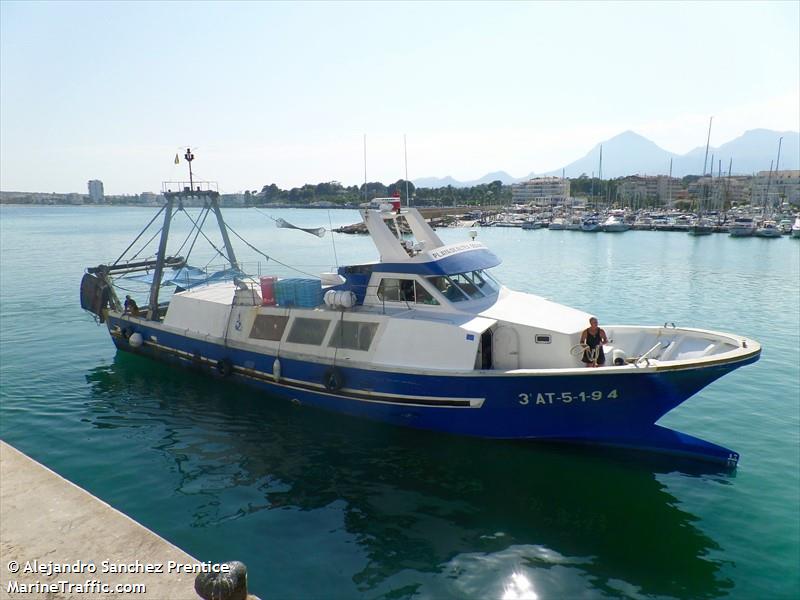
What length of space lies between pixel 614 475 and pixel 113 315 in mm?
17851

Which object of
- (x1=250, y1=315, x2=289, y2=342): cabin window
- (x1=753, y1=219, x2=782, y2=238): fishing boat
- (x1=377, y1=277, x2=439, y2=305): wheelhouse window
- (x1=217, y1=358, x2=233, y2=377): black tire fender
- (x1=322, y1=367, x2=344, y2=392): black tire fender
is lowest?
(x1=217, y1=358, x2=233, y2=377): black tire fender

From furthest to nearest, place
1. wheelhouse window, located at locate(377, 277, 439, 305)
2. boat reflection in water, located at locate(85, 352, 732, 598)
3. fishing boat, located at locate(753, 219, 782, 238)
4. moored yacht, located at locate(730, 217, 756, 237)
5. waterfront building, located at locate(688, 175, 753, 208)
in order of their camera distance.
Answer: waterfront building, located at locate(688, 175, 753, 208), moored yacht, located at locate(730, 217, 756, 237), fishing boat, located at locate(753, 219, 782, 238), wheelhouse window, located at locate(377, 277, 439, 305), boat reflection in water, located at locate(85, 352, 732, 598)

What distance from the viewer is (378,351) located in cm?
1334

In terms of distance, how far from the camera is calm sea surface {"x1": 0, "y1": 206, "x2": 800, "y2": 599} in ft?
29.0

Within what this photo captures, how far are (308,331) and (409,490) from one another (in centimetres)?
541

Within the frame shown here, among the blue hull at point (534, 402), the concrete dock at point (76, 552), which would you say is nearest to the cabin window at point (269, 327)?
the blue hull at point (534, 402)

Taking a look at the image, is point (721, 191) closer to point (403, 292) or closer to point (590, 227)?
point (590, 227)

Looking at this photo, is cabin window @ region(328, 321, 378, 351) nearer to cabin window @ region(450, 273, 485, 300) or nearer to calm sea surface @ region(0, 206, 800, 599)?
calm sea surface @ region(0, 206, 800, 599)

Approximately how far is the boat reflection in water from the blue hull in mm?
439

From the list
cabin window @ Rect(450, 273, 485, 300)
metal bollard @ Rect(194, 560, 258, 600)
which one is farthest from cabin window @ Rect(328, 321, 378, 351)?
metal bollard @ Rect(194, 560, 258, 600)

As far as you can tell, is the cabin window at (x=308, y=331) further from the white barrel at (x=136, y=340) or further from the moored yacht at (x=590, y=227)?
the moored yacht at (x=590, y=227)

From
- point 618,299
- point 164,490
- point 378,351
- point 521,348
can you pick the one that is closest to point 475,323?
point 521,348

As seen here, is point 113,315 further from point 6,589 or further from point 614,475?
point 614,475

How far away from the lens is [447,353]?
12.4 m
